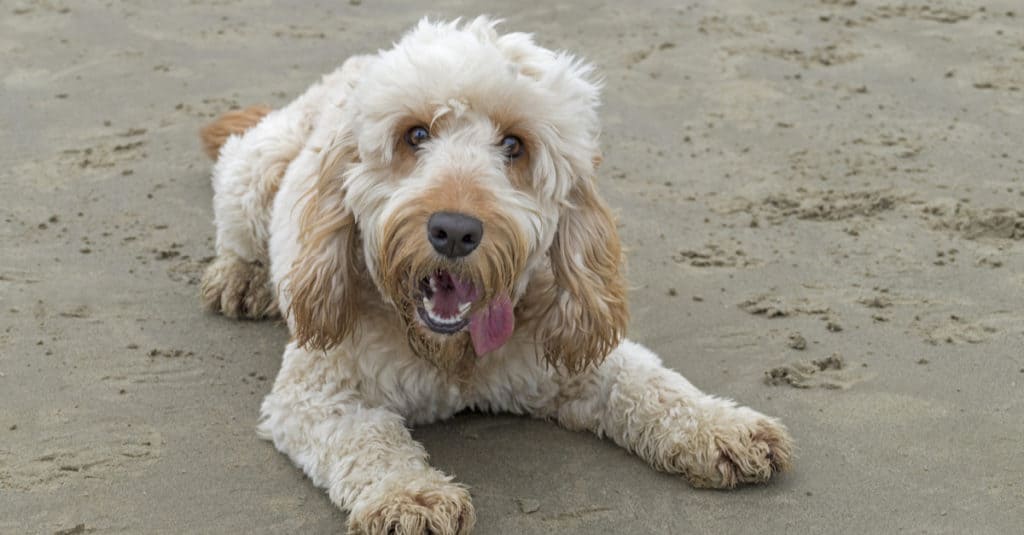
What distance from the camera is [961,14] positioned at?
8531 mm

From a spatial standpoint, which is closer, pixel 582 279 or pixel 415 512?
pixel 415 512

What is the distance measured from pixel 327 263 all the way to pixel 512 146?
0.71 m

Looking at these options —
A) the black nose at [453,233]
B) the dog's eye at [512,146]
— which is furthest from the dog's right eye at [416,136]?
the black nose at [453,233]

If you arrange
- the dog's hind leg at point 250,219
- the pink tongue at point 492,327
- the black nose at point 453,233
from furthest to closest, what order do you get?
the dog's hind leg at point 250,219, the pink tongue at point 492,327, the black nose at point 453,233

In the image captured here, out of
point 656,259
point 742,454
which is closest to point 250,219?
point 656,259

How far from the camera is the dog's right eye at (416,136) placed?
142 inches

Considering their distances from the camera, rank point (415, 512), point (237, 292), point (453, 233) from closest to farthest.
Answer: point (453, 233), point (415, 512), point (237, 292)

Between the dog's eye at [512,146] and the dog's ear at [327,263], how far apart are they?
1.68 feet

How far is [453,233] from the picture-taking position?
3.30m

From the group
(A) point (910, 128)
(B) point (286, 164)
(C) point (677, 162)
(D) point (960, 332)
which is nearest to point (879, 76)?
(A) point (910, 128)

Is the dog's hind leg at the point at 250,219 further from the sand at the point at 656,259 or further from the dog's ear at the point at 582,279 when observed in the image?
the dog's ear at the point at 582,279

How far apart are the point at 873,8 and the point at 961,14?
635mm

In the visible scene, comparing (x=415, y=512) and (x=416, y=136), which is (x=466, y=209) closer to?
(x=416, y=136)

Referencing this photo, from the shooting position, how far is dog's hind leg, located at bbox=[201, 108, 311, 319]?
16.7ft
